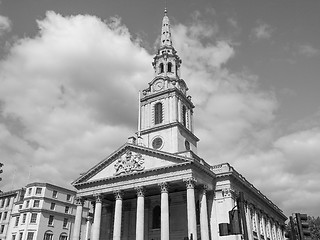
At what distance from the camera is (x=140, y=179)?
39.1 m

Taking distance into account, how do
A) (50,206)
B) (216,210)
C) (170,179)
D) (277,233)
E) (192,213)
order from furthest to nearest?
1. (50,206)
2. (277,233)
3. (216,210)
4. (170,179)
5. (192,213)

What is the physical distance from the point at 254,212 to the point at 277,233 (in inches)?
622

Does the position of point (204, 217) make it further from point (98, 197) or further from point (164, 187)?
point (98, 197)

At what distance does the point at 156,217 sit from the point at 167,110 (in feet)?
53.2

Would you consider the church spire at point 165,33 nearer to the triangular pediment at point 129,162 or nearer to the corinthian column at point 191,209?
the triangular pediment at point 129,162

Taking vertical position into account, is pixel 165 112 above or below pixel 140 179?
above

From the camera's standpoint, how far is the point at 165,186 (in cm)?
3697

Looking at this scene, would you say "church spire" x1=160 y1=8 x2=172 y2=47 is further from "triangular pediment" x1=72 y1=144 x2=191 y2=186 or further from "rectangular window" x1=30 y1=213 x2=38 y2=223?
"rectangular window" x1=30 y1=213 x2=38 y2=223

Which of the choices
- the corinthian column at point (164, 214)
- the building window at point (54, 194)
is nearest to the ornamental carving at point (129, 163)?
the corinthian column at point (164, 214)

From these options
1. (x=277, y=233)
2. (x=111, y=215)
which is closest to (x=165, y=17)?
(x=111, y=215)

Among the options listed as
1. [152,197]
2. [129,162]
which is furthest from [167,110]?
[152,197]

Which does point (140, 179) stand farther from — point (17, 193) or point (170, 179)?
point (17, 193)

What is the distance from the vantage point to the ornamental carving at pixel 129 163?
131ft

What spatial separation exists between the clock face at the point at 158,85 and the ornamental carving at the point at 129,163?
15.2m
